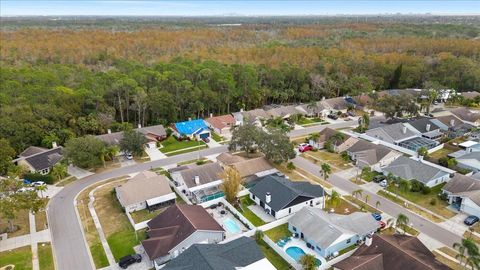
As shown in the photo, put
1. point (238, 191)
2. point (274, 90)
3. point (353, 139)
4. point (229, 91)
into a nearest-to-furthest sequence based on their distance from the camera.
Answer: point (238, 191)
point (353, 139)
point (229, 91)
point (274, 90)

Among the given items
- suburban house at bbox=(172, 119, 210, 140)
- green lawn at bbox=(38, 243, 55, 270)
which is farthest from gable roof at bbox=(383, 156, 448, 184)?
green lawn at bbox=(38, 243, 55, 270)

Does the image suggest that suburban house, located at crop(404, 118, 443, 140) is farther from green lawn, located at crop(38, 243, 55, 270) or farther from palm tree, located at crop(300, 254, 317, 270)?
green lawn, located at crop(38, 243, 55, 270)

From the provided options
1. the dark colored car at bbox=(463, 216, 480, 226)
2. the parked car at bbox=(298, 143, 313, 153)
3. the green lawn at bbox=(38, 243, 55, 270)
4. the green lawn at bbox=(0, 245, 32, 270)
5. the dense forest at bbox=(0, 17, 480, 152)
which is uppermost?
the dense forest at bbox=(0, 17, 480, 152)

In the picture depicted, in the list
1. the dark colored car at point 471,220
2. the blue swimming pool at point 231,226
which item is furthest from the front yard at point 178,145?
the dark colored car at point 471,220

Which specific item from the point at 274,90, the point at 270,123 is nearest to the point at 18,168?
the point at 270,123

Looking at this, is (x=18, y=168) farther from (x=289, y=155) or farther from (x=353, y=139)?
(x=353, y=139)

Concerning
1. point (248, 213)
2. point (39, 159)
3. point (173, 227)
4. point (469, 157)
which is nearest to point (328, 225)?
point (248, 213)
